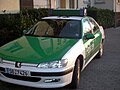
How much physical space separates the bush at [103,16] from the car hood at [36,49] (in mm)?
11236

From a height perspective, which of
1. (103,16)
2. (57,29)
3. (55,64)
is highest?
(103,16)

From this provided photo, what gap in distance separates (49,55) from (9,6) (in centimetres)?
650

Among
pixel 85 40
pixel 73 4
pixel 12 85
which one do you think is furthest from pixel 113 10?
pixel 12 85

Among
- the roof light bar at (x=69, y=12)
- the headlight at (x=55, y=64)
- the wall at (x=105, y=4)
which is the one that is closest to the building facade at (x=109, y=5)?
the wall at (x=105, y=4)

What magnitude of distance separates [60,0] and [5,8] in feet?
21.7

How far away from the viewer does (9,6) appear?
36.9ft

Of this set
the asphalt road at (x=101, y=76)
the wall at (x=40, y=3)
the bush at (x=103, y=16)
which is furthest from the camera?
the bush at (x=103, y=16)

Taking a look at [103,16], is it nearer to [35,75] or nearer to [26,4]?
[26,4]

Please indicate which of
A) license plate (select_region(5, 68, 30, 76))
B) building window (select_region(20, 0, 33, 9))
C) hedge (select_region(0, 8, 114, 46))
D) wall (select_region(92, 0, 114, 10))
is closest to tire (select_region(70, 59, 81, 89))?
license plate (select_region(5, 68, 30, 76))

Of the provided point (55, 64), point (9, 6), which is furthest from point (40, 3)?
point (55, 64)

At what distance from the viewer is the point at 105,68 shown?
293 inches

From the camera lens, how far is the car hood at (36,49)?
5.13 meters

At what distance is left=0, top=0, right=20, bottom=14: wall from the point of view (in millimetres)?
10836

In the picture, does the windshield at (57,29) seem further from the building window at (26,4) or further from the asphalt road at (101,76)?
the building window at (26,4)
